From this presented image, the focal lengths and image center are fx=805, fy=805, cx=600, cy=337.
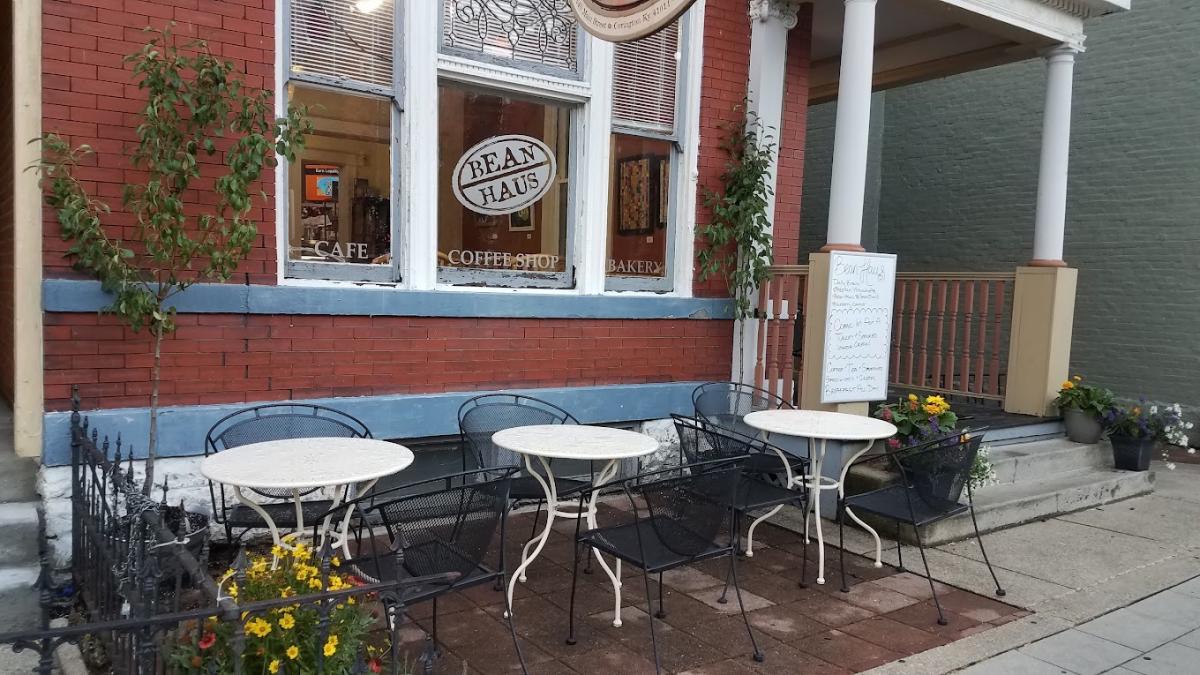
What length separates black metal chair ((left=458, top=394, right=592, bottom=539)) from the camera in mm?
4312

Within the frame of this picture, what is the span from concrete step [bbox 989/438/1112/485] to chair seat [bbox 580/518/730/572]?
11.3 ft

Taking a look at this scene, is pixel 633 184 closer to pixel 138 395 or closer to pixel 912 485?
pixel 912 485

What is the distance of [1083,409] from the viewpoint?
21.7 ft

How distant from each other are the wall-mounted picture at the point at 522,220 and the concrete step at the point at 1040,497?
120 inches

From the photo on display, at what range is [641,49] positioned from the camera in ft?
19.1

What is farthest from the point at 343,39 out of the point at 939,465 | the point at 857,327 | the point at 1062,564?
the point at 1062,564

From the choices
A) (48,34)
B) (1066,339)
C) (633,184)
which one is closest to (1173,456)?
(1066,339)

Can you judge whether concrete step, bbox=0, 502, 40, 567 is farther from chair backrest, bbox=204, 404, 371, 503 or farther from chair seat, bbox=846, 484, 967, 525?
chair seat, bbox=846, 484, 967, 525

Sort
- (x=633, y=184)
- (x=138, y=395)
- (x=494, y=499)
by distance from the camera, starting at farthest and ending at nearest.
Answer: (x=633, y=184) → (x=138, y=395) → (x=494, y=499)

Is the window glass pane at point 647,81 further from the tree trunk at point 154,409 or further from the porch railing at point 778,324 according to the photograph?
the tree trunk at point 154,409

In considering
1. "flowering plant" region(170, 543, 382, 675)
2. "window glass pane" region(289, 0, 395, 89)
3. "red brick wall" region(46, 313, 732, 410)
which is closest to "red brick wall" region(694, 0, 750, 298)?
"red brick wall" region(46, 313, 732, 410)

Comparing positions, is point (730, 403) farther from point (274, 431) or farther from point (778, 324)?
point (274, 431)

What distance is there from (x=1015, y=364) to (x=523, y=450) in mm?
5190

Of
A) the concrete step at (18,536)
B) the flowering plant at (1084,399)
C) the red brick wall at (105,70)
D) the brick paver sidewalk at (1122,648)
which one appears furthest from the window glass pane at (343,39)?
the flowering plant at (1084,399)
